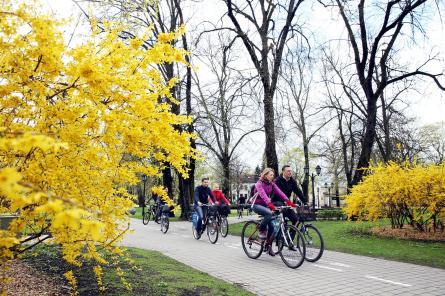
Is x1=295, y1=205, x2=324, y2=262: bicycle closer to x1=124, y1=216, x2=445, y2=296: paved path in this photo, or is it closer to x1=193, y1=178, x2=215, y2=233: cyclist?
x1=124, y1=216, x2=445, y2=296: paved path

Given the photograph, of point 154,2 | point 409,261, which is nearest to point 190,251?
point 409,261

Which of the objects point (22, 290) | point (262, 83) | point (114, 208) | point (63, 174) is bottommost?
point (22, 290)

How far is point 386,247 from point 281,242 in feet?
11.3

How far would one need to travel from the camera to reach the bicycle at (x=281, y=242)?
7672mm

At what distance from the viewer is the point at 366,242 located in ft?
35.7

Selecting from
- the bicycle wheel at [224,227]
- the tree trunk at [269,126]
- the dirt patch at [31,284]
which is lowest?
the dirt patch at [31,284]

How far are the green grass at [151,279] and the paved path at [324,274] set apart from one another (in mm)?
496

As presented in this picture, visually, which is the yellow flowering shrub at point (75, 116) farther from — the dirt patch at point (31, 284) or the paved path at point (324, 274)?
the paved path at point (324, 274)

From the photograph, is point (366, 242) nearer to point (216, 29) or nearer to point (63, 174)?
point (63, 174)

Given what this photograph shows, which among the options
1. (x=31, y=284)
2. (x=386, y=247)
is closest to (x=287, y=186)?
(x=386, y=247)

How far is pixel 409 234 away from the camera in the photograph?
1153 cm

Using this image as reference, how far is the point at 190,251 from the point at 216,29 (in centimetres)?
982

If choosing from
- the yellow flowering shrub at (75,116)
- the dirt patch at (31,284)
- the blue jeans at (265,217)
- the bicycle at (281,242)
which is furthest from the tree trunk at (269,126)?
the yellow flowering shrub at (75,116)

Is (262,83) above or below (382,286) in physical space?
above
